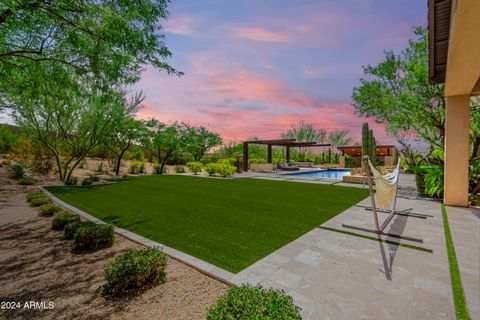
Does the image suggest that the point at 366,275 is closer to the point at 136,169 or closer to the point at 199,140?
the point at 136,169

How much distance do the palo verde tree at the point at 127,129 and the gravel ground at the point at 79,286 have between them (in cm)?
1054

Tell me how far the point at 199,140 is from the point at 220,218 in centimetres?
1714

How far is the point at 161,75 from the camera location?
5105 millimetres

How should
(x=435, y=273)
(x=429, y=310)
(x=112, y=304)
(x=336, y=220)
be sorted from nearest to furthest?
(x=429, y=310) < (x=112, y=304) < (x=435, y=273) < (x=336, y=220)

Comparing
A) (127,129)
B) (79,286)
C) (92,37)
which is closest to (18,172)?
(127,129)

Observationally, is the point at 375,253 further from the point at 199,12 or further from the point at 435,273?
the point at 199,12

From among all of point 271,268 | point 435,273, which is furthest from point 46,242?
point 435,273

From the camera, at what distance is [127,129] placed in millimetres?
15234

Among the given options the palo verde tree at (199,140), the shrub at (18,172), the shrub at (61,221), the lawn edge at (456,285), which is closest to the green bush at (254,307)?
the lawn edge at (456,285)

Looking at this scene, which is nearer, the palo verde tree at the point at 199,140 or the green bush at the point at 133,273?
the green bush at the point at 133,273

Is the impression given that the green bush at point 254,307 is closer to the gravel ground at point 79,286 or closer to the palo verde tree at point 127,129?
the gravel ground at point 79,286

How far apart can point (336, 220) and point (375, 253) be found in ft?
5.42

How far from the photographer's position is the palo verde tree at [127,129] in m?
13.0

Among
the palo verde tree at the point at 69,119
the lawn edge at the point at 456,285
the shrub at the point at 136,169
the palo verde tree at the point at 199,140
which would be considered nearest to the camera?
the lawn edge at the point at 456,285
